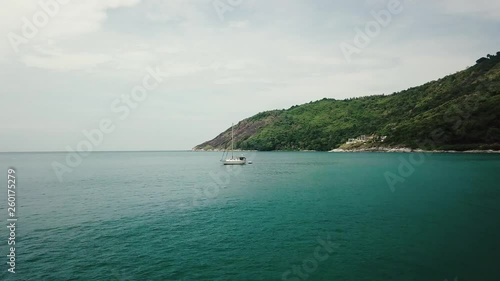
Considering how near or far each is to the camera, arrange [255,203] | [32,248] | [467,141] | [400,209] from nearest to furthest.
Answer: [32,248] < [400,209] < [255,203] < [467,141]

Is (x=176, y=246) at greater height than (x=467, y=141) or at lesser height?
lesser

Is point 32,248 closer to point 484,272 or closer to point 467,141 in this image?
point 484,272

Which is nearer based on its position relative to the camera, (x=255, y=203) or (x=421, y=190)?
(x=255, y=203)

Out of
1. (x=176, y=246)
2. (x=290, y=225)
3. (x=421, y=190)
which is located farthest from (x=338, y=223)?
(x=421, y=190)

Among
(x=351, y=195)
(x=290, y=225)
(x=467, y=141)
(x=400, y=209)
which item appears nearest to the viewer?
(x=290, y=225)

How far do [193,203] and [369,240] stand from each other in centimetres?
3125

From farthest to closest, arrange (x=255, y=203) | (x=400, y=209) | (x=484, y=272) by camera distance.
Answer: (x=255, y=203)
(x=400, y=209)
(x=484, y=272)

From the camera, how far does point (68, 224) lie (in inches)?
1531

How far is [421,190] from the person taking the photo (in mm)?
61781

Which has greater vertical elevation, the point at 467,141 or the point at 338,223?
the point at 467,141

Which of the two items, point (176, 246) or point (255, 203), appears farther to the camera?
point (255, 203)

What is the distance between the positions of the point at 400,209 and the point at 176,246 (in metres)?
33.7

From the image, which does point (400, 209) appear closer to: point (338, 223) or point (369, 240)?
point (338, 223)

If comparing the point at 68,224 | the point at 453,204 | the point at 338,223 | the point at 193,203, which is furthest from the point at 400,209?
the point at 68,224
